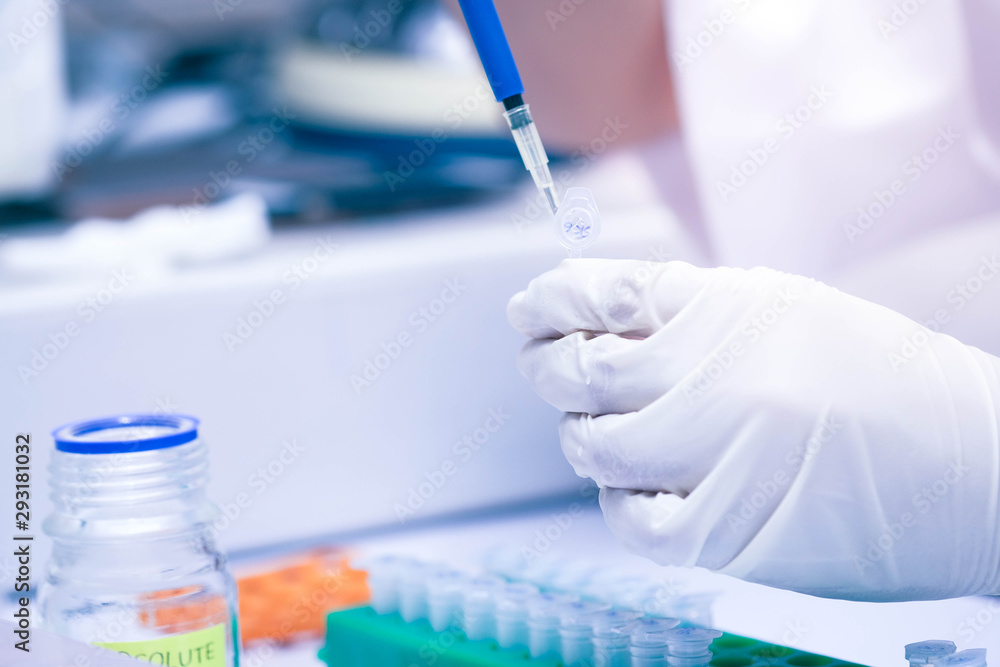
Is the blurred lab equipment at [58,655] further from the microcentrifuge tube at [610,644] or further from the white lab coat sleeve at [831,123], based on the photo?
the white lab coat sleeve at [831,123]

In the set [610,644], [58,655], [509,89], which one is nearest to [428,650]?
[610,644]

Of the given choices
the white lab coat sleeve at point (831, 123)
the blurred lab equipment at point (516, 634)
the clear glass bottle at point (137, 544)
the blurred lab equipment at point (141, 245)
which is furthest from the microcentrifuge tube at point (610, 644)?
the blurred lab equipment at point (141, 245)

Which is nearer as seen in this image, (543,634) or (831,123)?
(543,634)

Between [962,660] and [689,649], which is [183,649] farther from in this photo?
[962,660]

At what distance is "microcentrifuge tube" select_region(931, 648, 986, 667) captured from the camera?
0.60 meters

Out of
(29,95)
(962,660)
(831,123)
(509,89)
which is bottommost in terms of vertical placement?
(962,660)

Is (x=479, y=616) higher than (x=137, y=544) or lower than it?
lower

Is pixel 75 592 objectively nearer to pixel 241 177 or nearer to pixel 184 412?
pixel 184 412

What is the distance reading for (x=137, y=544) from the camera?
70 cm

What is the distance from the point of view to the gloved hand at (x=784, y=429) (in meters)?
0.67

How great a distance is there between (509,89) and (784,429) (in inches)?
13.1

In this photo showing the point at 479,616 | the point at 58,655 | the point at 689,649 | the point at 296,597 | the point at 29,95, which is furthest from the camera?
the point at 29,95

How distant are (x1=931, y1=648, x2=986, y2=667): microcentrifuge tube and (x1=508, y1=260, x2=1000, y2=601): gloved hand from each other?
0.32 feet

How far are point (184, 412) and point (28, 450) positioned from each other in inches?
7.1
